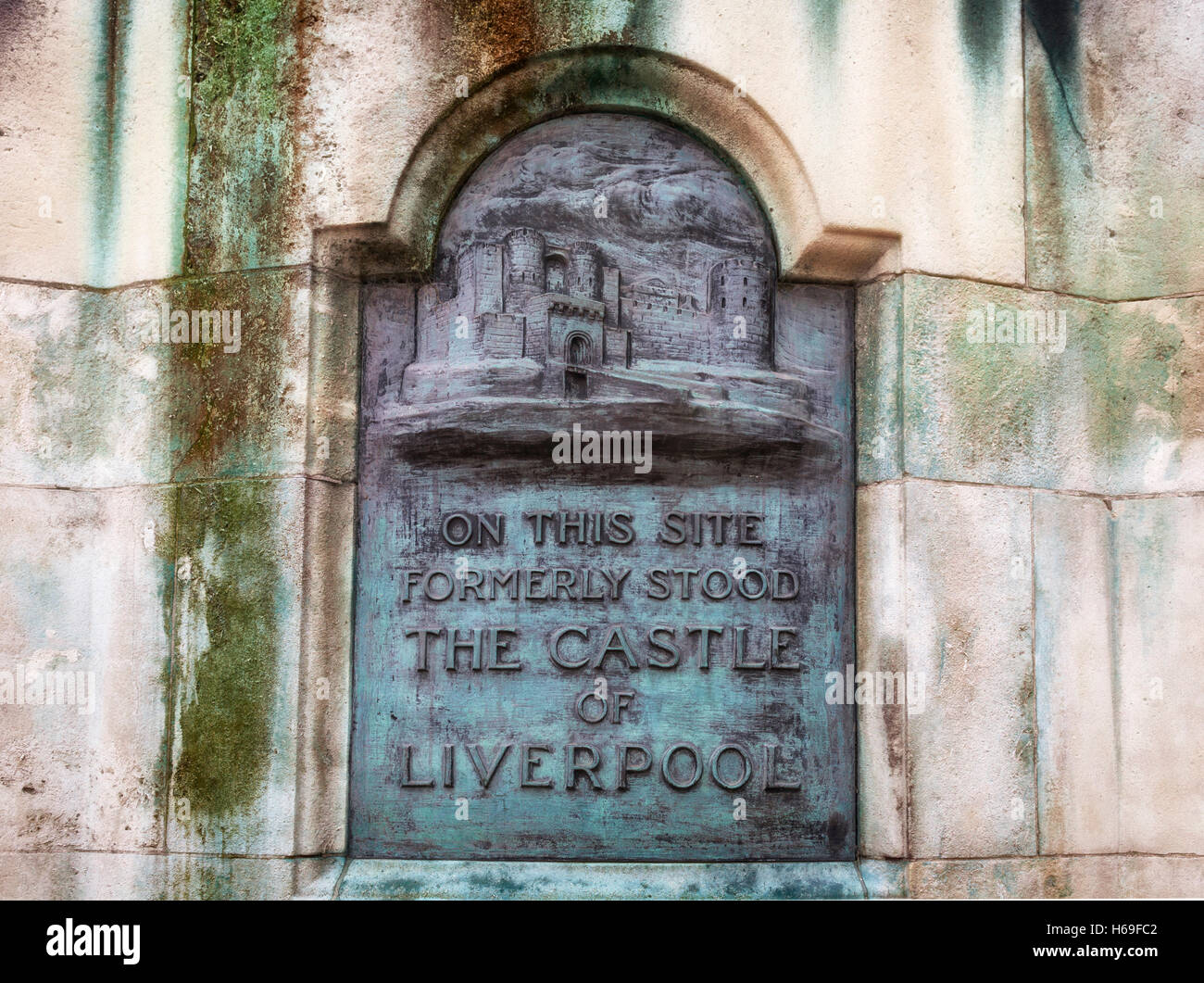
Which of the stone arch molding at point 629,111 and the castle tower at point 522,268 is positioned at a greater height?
the stone arch molding at point 629,111

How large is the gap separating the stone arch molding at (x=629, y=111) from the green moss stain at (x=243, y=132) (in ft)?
1.09

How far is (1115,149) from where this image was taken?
621cm

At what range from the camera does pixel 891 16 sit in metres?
6.06

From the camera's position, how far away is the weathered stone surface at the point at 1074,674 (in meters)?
5.78

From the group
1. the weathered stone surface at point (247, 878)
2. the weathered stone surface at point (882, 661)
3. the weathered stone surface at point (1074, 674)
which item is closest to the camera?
the weathered stone surface at point (247, 878)

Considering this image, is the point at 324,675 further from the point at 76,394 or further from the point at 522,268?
the point at 522,268

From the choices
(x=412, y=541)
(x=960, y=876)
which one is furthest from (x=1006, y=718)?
(x=412, y=541)

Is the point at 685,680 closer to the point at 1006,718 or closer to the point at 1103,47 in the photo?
the point at 1006,718

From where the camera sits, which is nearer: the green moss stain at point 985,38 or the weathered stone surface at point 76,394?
the weathered stone surface at point 76,394

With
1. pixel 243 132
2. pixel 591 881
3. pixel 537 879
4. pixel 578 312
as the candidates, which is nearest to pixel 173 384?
pixel 243 132

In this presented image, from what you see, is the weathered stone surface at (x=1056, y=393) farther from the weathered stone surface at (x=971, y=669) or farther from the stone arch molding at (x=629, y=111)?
the stone arch molding at (x=629, y=111)

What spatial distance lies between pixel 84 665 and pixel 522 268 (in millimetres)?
2625

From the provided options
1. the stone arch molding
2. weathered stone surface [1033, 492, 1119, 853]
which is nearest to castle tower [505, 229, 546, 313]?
the stone arch molding

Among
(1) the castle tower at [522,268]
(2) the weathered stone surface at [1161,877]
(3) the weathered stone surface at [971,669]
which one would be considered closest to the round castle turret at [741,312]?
(1) the castle tower at [522,268]
